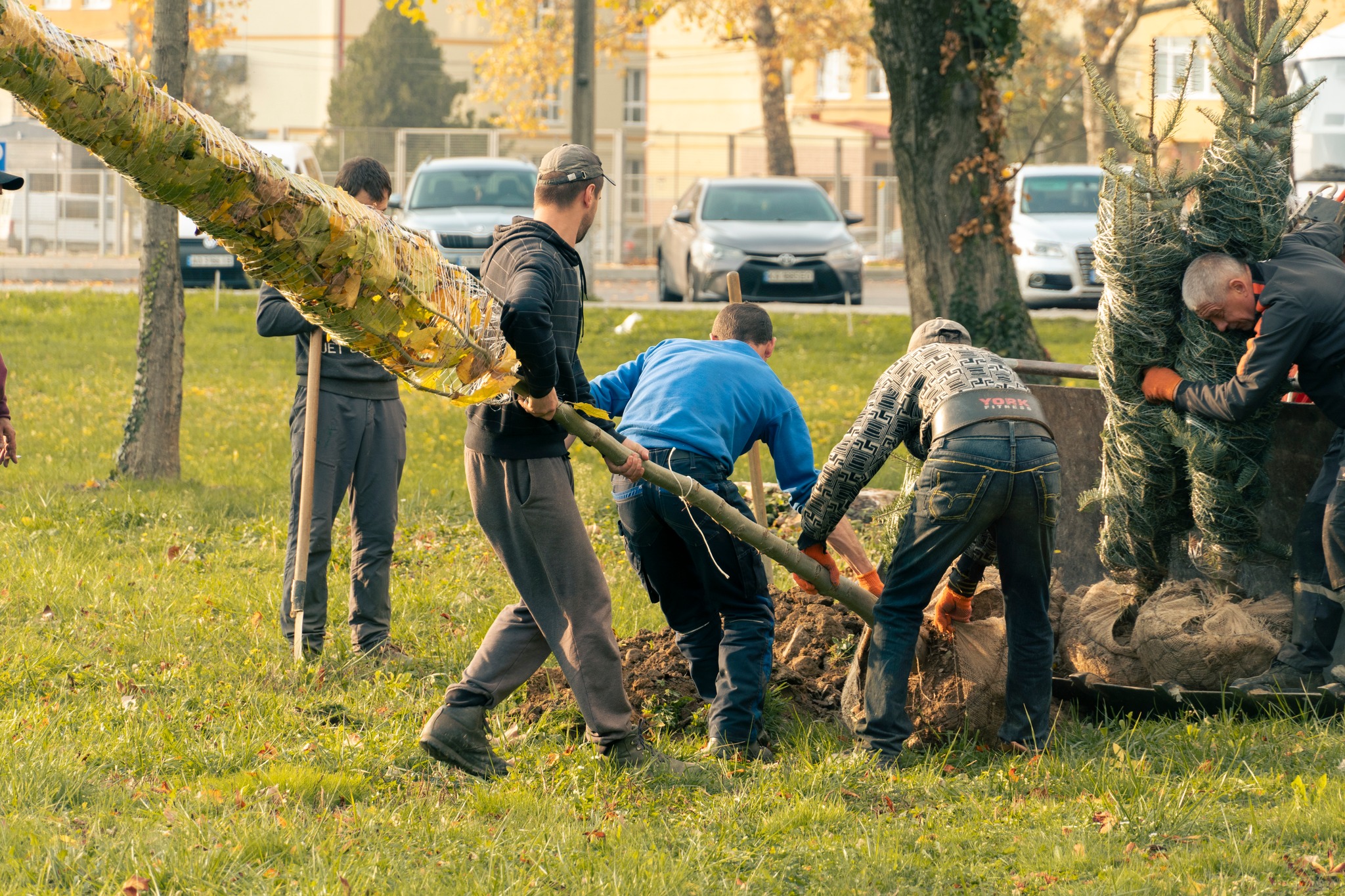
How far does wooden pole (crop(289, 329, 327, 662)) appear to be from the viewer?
18.2 feet

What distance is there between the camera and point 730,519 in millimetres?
4656

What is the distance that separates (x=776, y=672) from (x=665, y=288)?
1302 centimetres

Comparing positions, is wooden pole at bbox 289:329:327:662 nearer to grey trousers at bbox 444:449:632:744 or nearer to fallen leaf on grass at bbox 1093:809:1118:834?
grey trousers at bbox 444:449:632:744

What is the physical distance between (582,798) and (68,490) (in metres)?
5.71

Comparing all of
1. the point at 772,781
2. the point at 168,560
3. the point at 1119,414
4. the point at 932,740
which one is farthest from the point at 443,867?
the point at 168,560

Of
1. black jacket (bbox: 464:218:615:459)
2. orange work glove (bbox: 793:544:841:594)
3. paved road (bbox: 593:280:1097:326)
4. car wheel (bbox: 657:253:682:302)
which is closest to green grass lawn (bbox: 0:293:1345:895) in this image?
orange work glove (bbox: 793:544:841:594)

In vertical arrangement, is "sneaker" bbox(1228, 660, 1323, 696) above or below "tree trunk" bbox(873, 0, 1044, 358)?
below

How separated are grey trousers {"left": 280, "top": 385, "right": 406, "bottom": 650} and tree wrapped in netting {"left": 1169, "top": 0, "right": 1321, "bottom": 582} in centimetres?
321

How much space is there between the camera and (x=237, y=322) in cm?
1576

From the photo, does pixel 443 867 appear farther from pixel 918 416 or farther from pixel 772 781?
pixel 918 416

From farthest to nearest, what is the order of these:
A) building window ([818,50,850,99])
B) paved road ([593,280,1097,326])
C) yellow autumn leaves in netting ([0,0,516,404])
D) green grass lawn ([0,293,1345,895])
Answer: building window ([818,50,850,99]), paved road ([593,280,1097,326]), green grass lawn ([0,293,1345,895]), yellow autumn leaves in netting ([0,0,516,404])

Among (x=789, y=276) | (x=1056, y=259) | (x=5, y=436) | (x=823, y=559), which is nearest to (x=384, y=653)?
(x=5, y=436)

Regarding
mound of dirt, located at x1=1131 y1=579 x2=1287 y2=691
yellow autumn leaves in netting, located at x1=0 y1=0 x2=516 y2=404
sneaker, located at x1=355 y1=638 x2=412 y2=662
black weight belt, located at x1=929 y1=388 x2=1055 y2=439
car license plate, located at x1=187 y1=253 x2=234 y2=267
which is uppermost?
car license plate, located at x1=187 y1=253 x2=234 y2=267

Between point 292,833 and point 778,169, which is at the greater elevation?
point 778,169
